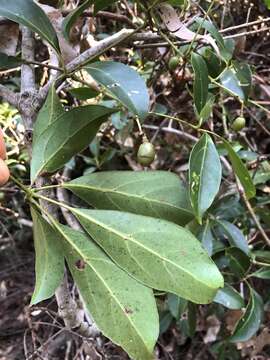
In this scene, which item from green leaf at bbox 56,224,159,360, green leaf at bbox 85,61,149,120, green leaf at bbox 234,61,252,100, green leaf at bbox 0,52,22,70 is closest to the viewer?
green leaf at bbox 56,224,159,360

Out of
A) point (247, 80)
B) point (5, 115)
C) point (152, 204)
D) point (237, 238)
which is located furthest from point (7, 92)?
point (5, 115)

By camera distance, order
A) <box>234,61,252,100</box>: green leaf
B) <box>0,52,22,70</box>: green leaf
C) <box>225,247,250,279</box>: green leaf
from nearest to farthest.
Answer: <box>0,52,22,70</box>: green leaf
<box>234,61,252,100</box>: green leaf
<box>225,247,250,279</box>: green leaf

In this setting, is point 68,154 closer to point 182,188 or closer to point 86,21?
point 182,188

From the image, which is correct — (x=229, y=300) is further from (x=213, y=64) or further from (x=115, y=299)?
(x=115, y=299)

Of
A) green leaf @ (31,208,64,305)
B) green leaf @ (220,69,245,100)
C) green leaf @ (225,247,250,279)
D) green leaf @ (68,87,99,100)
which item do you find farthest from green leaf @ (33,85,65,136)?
green leaf @ (225,247,250,279)

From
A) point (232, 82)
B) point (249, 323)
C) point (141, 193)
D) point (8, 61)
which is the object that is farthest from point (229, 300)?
point (8, 61)

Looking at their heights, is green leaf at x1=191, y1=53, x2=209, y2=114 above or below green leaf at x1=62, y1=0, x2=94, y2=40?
below

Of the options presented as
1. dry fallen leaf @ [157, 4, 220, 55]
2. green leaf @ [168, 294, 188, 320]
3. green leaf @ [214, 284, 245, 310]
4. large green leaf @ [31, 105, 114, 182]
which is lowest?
green leaf @ [168, 294, 188, 320]

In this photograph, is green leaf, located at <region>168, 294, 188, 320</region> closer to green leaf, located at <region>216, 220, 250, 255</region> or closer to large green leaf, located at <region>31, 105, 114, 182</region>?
green leaf, located at <region>216, 220, 250, 255</region>
